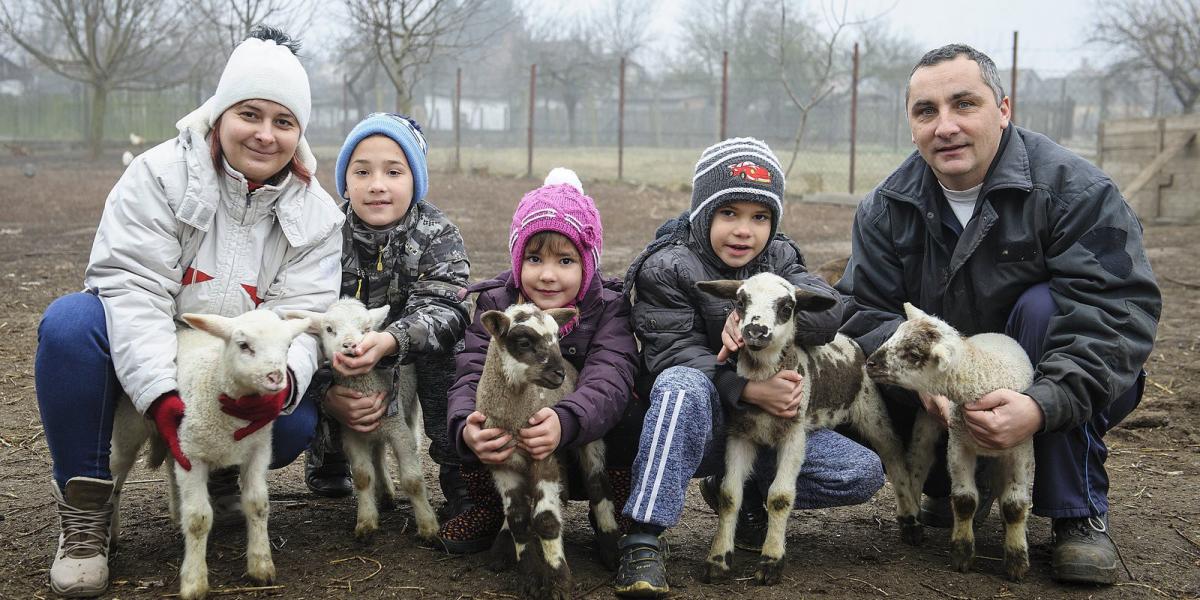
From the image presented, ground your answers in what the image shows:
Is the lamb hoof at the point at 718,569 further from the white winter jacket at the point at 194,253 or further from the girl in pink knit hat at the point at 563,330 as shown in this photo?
the white winter jacket at the point at 194,253

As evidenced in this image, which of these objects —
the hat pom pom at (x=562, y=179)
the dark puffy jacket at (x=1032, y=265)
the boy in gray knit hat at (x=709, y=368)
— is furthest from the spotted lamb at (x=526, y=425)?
the dark puffy jacket at (x=1032, y=265)

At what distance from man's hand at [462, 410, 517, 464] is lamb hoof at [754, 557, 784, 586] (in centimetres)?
98

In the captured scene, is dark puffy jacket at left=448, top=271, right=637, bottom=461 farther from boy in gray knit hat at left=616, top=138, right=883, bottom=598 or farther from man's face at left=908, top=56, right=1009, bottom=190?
man's face at left=908, top=56, right=1009, bottom=190

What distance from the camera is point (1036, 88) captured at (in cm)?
4831

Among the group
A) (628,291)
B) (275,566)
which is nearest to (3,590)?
(275,566)

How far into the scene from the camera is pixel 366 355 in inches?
150

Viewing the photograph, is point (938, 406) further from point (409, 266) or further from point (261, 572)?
point (261, 572)

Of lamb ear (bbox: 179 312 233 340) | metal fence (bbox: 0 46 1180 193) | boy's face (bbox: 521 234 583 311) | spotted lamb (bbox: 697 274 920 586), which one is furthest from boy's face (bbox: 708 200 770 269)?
metal fence (bbox: 0 46 1180 193)

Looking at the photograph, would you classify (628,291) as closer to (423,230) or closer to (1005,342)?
(423,230)

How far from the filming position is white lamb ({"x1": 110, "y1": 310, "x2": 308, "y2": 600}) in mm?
3451

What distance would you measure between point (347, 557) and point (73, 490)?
98 cm

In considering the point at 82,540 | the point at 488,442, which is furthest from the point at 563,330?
the point at 82,540

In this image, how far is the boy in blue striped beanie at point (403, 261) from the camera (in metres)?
4.16

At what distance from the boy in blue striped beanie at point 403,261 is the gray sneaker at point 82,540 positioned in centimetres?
88
